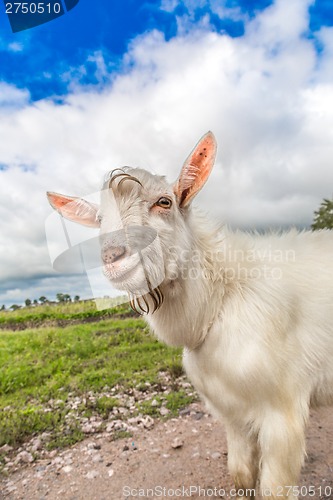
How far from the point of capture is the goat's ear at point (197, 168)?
2646 millimetres

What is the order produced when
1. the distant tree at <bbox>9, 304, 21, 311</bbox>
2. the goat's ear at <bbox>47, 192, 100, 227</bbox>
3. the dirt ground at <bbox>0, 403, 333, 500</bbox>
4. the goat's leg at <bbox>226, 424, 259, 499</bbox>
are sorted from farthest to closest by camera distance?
the distant tree at <bbox>9, 304, 21, 311</bbox> → the dirt ground at <bbox>0, 403, 333, 500</bbox> → the goat's leg at <bbox>226, 424, 259, 499</bbox> → the goat's ear at <bbox>47, 192, 100, 227</bbox>

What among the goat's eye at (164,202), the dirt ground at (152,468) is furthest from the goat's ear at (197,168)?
the dirt ground at (152,468)

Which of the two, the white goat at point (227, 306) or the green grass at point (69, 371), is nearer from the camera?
the white goat at point (227, 306)

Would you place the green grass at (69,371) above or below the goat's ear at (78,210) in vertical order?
below

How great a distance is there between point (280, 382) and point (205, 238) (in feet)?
4.09

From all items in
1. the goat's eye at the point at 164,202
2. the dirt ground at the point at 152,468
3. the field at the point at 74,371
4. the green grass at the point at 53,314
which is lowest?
the dirt ground at the point at 152,468

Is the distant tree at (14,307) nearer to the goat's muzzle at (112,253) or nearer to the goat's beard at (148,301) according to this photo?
the goat's beard at (148,301)

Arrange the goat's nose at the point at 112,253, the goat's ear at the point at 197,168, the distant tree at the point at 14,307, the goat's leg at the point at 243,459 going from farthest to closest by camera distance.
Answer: the distant tree at the point at 14,307
the goat's leg at the point at 243,459
the goat's ear at the point at 197,168
the goat's nose at the point at 112,253

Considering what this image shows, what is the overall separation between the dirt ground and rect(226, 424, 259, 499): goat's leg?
0.61 m

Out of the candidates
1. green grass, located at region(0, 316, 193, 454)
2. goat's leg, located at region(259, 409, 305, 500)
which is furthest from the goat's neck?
green grass, located at region(0, 316, 193, 454)

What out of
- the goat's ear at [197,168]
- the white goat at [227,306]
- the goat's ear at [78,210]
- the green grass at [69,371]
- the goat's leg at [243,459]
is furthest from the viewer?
the green grass at [69,371]

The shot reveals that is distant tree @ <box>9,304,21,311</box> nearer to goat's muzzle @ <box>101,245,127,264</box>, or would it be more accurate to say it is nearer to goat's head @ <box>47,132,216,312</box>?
goat's head @ <box>47,132,216,312</box>

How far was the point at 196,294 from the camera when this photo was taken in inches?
109

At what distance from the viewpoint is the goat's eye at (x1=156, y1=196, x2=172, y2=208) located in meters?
2.56
